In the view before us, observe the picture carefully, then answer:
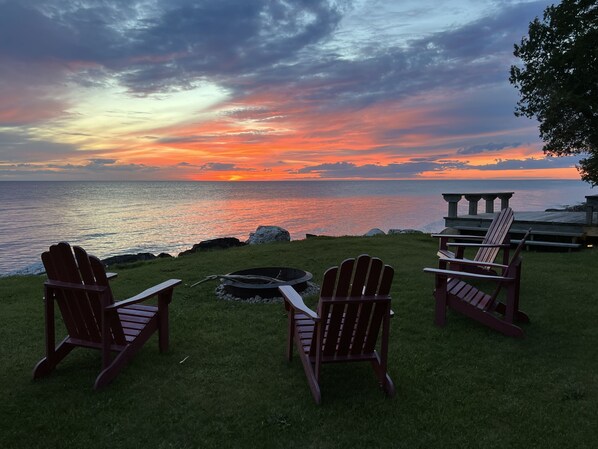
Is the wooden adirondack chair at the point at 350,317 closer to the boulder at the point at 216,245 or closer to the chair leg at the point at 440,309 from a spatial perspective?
the chair leg at the point at 440,309

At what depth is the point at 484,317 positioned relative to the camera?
4828mm

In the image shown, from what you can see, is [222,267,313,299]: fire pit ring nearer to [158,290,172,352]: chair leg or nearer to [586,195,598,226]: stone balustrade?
[158,290,172,352]: chair leg

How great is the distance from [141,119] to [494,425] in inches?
917

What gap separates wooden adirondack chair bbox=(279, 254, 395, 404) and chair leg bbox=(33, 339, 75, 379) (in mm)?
2252

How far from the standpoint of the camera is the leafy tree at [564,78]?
13.3 m

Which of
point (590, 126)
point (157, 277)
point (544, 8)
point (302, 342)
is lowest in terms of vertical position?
point (157, 277)

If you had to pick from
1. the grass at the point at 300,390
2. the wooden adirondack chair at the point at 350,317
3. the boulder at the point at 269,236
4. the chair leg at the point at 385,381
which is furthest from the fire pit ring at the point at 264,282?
the boulder at the point at 269,236

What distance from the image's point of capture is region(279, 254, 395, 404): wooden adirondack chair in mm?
3223

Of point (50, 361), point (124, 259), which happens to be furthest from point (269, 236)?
point (50, 361)

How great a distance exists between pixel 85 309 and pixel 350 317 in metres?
2.31

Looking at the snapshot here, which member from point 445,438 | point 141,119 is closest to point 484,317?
point 445,438

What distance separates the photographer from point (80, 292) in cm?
355

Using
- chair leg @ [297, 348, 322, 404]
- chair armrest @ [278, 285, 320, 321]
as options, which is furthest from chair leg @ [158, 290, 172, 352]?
chair leg @ [297, 348, 322, 404]

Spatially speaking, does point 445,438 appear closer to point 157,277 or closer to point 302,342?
point 302,342
